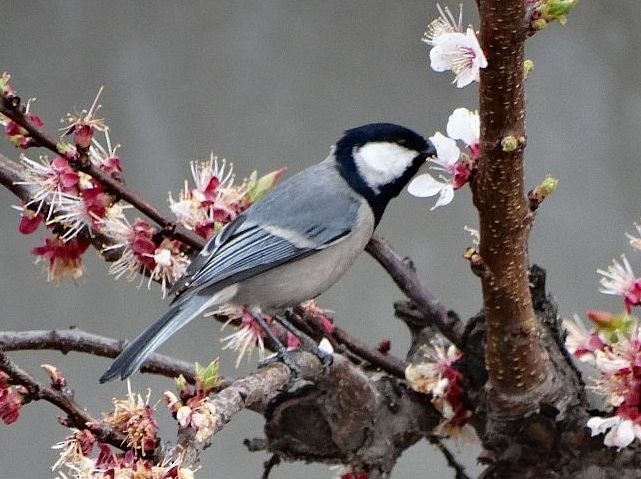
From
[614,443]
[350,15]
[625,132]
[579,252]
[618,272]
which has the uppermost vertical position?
[350,15]

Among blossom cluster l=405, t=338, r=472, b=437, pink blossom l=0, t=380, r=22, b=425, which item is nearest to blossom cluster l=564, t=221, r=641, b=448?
blossom cluster l=405, t=338, r=472, b=437

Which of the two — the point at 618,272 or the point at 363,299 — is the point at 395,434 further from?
the point at 363,299

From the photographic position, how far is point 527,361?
2.34 ft

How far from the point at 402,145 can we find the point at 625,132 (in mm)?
732

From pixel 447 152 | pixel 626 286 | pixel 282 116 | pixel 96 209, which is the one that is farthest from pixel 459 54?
pixel 282 116

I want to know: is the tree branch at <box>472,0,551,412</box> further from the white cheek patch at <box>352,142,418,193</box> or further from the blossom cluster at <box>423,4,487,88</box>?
the white cheek patch at <box>352,142,418,193</box>

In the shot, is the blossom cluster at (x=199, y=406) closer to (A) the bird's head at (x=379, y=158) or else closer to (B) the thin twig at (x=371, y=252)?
(B) the thin twig at (x=371, y=252)

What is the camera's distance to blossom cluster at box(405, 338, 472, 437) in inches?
31.0

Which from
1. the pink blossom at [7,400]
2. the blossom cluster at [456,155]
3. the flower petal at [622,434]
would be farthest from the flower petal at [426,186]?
the pink blossom at [7,400]

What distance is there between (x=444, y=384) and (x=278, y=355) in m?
0.13

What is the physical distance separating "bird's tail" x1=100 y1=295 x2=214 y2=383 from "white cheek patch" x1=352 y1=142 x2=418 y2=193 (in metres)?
0.23

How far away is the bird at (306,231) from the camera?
885mm

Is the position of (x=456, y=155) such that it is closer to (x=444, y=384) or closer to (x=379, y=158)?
(x=444, y=384)

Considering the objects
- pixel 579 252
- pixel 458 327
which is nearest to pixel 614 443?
pixel 458 327
